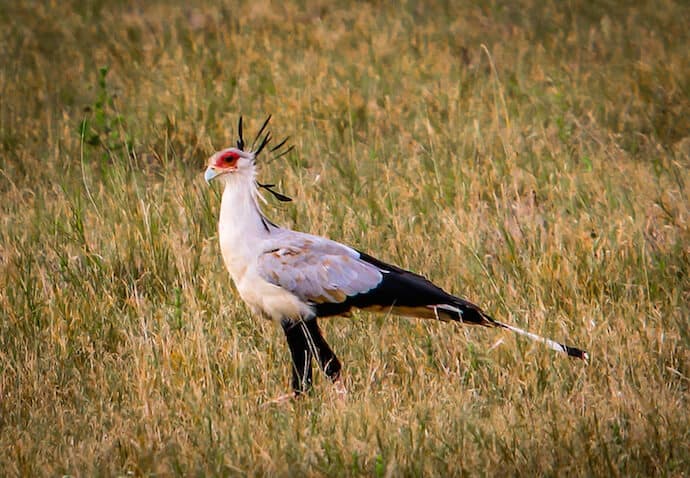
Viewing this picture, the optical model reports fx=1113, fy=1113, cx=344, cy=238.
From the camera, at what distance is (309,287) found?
4.30 meters

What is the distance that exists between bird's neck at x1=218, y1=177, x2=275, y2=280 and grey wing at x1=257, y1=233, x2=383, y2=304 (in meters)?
0.07

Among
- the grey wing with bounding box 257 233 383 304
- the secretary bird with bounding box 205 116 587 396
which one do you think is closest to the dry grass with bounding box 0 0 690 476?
the secretary bird with bounding box 205 116 587 396

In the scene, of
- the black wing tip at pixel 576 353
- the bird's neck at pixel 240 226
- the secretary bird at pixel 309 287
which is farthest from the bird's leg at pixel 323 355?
the black wing tip at pixel 576 353

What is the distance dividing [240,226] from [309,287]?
14.2 inches

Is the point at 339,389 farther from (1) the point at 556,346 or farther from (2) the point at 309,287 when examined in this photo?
(1) the point at 556,346

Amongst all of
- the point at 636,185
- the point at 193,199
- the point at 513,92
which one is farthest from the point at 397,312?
the point at 513,92

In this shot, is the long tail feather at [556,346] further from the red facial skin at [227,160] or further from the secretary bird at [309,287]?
the red facial skin at [227,160]

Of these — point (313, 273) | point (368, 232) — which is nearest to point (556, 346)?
point (313, 273)

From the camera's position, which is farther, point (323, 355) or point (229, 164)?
point (229, 164)

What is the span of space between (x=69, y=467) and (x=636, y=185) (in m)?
3.63

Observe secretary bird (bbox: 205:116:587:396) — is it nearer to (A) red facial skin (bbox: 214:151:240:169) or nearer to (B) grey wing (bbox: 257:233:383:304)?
(B) grey wing (bbox: 257:233:383:304)

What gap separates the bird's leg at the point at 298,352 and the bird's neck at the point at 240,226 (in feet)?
0.96

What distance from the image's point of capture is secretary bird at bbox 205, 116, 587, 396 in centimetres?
426

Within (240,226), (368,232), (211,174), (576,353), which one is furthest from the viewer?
(368,232)
